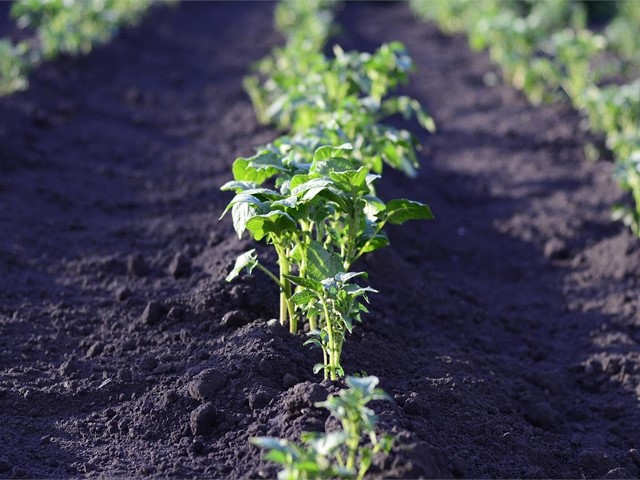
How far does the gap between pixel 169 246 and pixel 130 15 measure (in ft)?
26.0

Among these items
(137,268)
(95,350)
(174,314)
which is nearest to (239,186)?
(174,314)

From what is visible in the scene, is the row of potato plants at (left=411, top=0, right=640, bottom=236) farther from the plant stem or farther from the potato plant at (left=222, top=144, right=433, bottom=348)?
the plant stem

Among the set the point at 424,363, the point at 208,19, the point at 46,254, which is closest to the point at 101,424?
the point at 424,363

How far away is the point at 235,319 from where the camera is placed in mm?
4070

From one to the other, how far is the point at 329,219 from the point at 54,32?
20.5 ft

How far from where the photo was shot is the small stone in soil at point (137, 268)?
16.6 ft

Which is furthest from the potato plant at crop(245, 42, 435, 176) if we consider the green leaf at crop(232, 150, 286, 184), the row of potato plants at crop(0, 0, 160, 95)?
the row of potato plants at crop(0, 0, 160, 95)

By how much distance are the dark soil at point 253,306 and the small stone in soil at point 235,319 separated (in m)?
0.01

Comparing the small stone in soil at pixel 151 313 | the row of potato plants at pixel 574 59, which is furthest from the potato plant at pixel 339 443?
the row of potato plants at pixel 574 59

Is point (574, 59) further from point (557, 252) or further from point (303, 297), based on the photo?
point (303, 297)

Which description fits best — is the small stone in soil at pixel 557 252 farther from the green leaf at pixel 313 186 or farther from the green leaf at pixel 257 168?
the green leaf at pixel 313 186

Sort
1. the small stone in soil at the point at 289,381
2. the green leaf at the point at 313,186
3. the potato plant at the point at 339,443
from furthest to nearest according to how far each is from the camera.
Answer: the small stone in soil at the point at 289,381 → the green leaf at the point at 313,186 → the potato plant at the point at 339,443

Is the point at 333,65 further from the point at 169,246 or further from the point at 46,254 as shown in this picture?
the point at 46,254

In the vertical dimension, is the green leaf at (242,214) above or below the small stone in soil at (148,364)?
above
